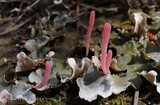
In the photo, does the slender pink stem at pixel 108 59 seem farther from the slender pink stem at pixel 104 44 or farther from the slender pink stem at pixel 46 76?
the slender pink stem at pixel 46 76

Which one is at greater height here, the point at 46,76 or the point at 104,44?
the point at 104,44

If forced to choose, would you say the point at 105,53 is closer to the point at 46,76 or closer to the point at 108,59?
the point at 108,59

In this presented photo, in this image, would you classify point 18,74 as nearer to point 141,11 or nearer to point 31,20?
→ point 31,20

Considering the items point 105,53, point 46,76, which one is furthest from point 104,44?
point 46,76

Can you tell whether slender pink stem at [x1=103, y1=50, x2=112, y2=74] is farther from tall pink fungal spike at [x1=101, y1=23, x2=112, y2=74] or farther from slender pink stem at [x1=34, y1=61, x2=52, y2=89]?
slender pink stem at [x1=34, y1=61, x2=52, y2=89]

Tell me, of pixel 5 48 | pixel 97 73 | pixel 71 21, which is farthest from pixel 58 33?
pixel 97 73

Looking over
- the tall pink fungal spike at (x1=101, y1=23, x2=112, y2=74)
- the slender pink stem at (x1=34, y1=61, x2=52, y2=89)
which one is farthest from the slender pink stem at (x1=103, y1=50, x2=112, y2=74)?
the slender pink stem at (x1=34, y1=61, x2=52, y2=89)

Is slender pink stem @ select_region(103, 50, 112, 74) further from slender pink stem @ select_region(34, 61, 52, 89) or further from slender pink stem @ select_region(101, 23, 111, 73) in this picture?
slender pink stem @ select_region(34, 61, 52, 89)

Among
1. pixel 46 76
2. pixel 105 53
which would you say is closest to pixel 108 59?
pixel 105 53

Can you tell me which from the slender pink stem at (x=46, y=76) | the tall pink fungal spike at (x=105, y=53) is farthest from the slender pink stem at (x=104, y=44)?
the slender pink stem at (x=46, y=76)

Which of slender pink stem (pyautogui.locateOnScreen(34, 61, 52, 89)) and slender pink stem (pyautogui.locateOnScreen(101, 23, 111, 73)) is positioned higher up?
slender pink stem (pyautogui.locateOnScreen(101, 23, 111, 73))

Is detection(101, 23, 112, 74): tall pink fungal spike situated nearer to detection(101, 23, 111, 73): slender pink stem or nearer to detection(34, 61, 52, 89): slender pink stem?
detection(101, 23, 111, 73): slender pink stem
